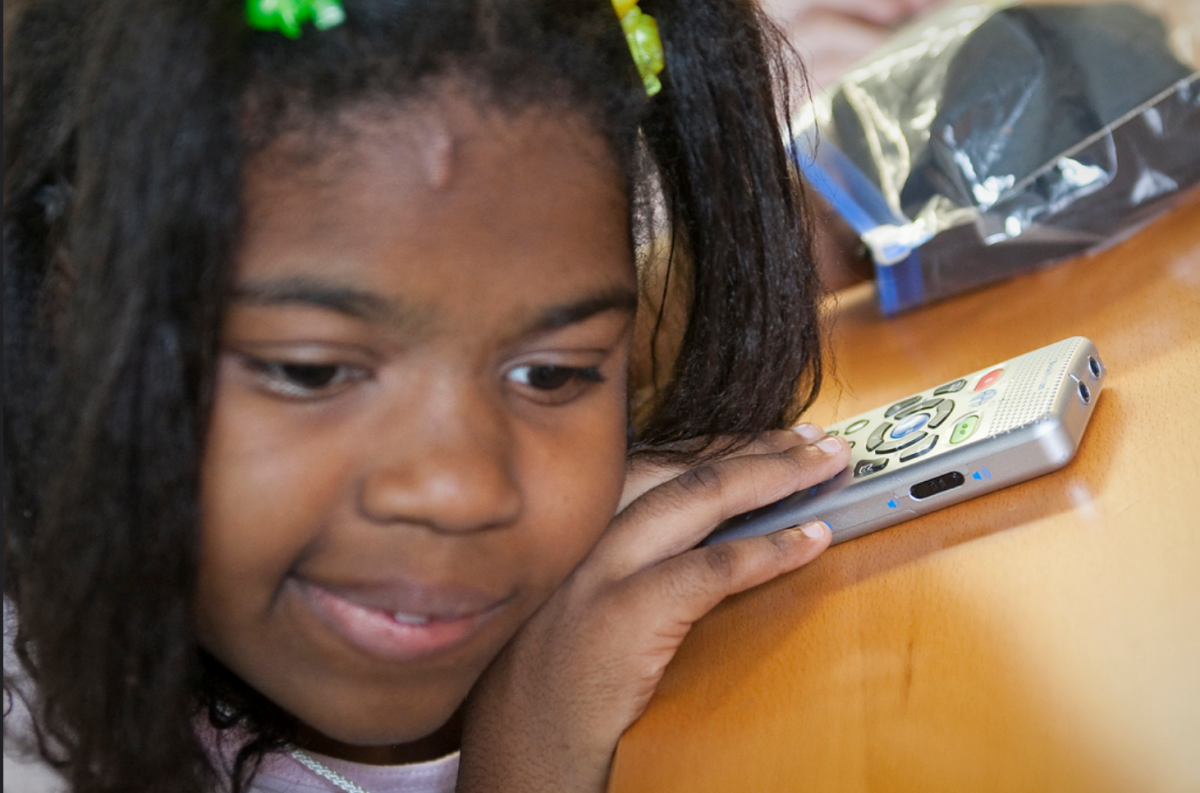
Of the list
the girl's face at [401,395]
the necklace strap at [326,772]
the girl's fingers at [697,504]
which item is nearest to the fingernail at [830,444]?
the girl's fingers at [697,504]

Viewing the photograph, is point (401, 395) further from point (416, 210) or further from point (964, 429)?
point (964, 429)

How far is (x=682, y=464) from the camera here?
0.63 meters

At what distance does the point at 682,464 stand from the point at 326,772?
30 centimetres

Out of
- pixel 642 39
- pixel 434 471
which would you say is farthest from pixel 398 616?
pixel 642 39

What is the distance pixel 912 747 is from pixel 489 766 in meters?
0.24

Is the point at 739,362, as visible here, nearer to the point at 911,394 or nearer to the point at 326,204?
the point at 911,394

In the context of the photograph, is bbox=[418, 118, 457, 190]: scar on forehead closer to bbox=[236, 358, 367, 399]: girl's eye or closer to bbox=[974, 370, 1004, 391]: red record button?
bbox=[236, 358, 367, 399]: girl's eye

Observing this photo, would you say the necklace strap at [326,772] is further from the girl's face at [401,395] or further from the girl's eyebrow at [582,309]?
the girl's eyebrow at [582,309]

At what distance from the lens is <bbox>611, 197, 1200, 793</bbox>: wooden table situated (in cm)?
39

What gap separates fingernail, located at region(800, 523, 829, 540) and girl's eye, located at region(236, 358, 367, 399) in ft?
0.75

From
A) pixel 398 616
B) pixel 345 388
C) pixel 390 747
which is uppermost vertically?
pixel 345 388

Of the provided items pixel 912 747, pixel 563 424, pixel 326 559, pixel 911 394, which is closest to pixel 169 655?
pixel 326 559

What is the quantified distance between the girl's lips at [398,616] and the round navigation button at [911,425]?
0.22 metres

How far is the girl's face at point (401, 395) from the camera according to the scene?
17.5 inches
